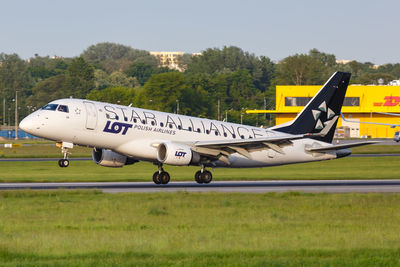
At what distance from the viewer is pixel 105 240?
21.8 m

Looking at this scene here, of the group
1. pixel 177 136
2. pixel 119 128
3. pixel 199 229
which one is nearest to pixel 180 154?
pixel 177 136

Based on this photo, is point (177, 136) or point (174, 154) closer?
point (174, 154)

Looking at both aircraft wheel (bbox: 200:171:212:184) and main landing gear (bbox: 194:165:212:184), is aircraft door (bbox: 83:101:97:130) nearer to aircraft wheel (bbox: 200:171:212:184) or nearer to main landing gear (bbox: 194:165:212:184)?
main landing gear (bbox: 194:165:212:184)

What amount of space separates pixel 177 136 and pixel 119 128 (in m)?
4.15

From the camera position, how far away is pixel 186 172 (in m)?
57.2

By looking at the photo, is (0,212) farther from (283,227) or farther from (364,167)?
(364,167)

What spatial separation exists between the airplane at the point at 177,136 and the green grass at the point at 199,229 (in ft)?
18.2

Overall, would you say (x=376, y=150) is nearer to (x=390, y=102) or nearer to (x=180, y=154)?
(x=180, y=154)

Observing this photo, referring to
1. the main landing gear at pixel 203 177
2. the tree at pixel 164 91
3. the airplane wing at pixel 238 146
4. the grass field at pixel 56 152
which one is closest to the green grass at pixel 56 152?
the grass field at pixel 56 152

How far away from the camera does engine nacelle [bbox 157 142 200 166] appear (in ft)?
135

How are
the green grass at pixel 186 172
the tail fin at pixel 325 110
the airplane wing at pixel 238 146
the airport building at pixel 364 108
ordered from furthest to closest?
the airport building at pixel 364 108
the green grass at pixel 186 172
the tail fin at pixel 325 110
the airplane wing at pixel 238 146

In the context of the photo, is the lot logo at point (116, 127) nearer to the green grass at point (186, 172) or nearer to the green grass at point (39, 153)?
the green grass at point (186, 172)

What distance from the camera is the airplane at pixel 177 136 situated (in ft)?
132

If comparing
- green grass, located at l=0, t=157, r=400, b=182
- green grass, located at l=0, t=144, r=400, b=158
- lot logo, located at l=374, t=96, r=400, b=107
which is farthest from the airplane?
lot logo, located at l=374, t=96, r=400, b=107
